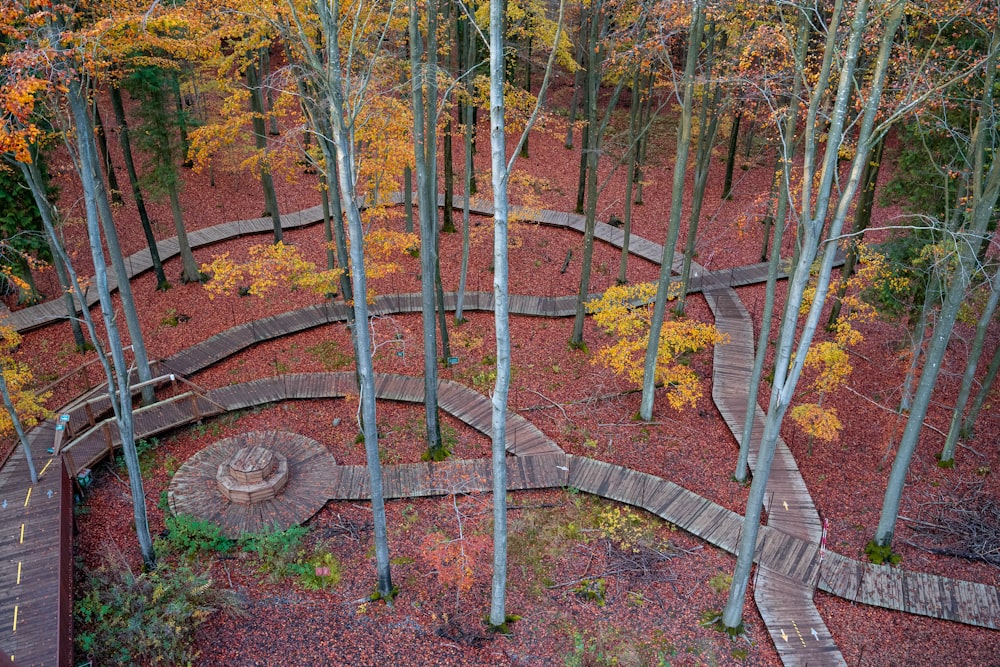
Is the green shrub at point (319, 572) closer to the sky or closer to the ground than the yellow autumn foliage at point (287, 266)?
closer to the ground

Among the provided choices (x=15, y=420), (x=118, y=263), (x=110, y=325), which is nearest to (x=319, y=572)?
(x=110, y=325)

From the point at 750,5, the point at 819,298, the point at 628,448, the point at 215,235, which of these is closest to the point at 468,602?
the point at 628,448

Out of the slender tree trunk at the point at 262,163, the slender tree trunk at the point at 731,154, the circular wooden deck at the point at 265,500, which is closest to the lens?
the circular wooden deck at the point at 265,500

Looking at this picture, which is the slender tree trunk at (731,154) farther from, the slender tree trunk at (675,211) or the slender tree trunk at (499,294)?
the slender tree trunk at (499,294)


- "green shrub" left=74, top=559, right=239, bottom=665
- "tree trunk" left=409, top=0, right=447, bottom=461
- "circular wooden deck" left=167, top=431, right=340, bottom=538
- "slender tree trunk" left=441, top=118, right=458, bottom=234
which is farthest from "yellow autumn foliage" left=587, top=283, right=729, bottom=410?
"green shrub" left=74, top=559, right=239, bottom=665

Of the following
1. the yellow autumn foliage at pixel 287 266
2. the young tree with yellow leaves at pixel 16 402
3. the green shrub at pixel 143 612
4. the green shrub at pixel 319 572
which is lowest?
the green shrub at pixel 319 572

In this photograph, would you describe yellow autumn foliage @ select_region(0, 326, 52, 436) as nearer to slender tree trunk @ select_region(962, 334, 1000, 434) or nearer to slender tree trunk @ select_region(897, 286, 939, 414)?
slender tree trunk @ select_region(897, 286, 939, 414)

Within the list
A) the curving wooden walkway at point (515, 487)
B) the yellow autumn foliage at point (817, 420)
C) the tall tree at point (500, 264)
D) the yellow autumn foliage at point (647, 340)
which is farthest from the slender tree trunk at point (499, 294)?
the yellow autumn foliage at point (817, 420)
